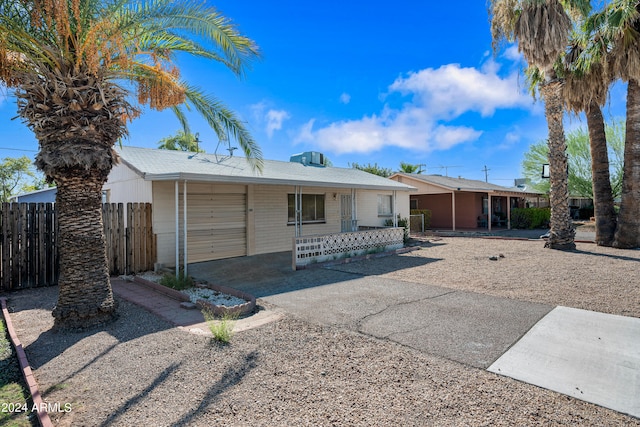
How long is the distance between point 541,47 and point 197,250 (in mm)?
12953

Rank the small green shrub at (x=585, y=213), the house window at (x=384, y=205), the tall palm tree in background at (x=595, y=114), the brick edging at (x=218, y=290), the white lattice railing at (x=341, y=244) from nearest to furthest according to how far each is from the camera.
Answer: the brick edging at (x=218, y=290) < the white lattice railing at (x=341, y=244) < the tall palm tree in background at (x=595, y=114) < the house window at (x=384, y=205) < the small green shrub at (x=585, y=213)

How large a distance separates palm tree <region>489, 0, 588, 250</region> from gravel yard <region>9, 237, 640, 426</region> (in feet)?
26.3

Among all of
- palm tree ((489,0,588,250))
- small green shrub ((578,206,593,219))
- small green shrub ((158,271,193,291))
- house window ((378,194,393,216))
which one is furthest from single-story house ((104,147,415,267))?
small green shrub ((578,206,593,219))

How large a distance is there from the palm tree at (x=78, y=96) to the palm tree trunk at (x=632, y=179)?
14.7m

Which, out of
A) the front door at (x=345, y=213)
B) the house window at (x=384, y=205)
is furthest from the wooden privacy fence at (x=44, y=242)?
the house window at (x=384, y=205)

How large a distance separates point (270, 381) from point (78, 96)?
15.4 ft

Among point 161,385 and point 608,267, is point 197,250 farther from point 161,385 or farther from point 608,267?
point 608,267

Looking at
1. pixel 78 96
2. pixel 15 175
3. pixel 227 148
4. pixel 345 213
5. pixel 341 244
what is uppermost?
pixel 15 175

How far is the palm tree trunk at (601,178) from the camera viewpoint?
13.4 metres

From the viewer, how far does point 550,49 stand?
11430 millimetres

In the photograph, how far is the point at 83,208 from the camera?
5.09 metres

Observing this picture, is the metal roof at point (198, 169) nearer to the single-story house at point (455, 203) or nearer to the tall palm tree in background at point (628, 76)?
the tall palm tree in background at point (628, 76)

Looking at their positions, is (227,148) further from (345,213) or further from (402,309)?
(402,309)

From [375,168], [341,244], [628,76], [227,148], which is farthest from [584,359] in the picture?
[375,168]
